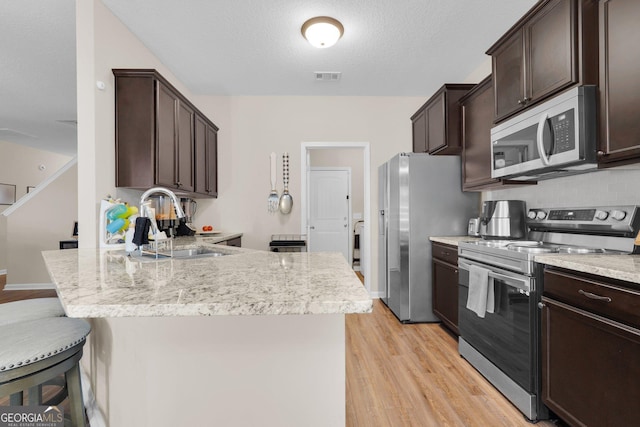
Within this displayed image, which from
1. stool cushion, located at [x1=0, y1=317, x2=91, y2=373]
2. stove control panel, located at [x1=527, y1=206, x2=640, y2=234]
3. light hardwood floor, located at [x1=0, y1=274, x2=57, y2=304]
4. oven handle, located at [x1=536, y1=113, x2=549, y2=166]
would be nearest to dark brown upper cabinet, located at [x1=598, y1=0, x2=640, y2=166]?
oven handle, located at [x1=536, y1=113, x2=549, y2=166]

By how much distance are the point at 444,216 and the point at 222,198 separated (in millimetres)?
2697

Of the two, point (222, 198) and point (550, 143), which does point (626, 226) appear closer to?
point (550, 143)

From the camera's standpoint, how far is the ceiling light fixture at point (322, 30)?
7.98ft

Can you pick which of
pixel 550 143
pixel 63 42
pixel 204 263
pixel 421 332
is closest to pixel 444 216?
pixel 421 332

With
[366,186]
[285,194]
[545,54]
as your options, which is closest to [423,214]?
[366,186]

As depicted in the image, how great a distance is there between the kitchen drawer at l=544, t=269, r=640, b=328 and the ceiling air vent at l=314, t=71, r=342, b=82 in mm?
2761

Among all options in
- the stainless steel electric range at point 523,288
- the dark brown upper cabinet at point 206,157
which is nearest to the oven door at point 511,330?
the stainless steel electric range at point 523,288

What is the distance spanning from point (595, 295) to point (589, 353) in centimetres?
26

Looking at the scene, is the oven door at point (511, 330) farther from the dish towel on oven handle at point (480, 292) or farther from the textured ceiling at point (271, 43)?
the textured ceiling at point (271, 43)

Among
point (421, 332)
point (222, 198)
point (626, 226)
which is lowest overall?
point (421, 332)

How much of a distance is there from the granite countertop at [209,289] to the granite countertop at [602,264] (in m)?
1.04

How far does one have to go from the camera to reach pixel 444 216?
3125 millimetres

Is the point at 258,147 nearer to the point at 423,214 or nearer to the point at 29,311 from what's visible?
the point at 423,214

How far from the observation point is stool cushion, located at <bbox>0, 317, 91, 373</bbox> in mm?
927
